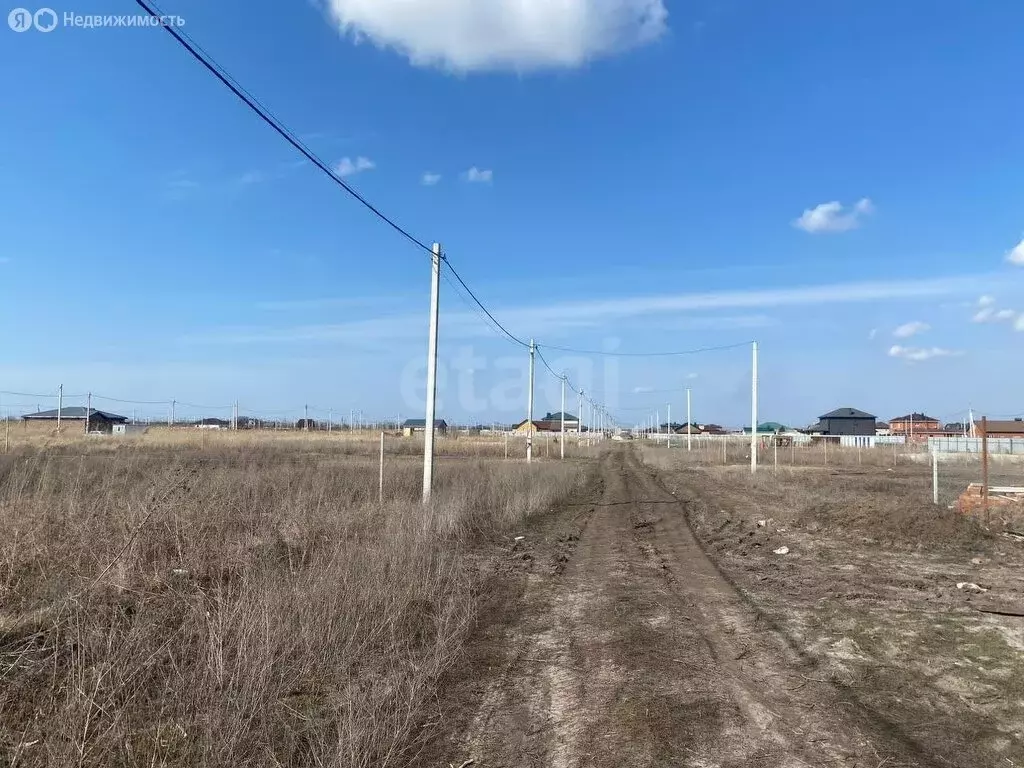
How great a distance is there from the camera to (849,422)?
120 metres

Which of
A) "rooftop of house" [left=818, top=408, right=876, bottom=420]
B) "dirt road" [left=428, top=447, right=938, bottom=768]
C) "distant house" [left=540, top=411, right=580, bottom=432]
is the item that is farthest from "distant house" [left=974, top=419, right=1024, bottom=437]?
"dirt road" [left=428, top=447, right=938, bottom=768]

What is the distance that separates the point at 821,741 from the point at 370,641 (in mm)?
3584

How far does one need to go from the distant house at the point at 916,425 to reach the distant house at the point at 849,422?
6162 millimetres

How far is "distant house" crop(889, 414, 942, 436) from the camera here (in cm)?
12499

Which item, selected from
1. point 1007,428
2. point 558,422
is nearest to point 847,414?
point 1007,428

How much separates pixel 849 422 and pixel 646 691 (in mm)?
128617

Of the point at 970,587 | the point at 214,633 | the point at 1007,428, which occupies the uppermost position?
the point at 1007,428

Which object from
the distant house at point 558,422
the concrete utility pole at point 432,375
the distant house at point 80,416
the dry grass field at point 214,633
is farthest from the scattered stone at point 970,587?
the distant house at point 558,422

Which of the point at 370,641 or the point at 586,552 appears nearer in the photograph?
the point at 370,641

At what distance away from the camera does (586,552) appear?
484 inches

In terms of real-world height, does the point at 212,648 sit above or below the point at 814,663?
above

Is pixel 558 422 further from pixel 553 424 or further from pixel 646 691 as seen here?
pixel 646 691

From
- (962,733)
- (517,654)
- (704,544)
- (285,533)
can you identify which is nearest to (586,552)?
(704,544)

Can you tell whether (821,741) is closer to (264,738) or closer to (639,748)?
(639,748)
